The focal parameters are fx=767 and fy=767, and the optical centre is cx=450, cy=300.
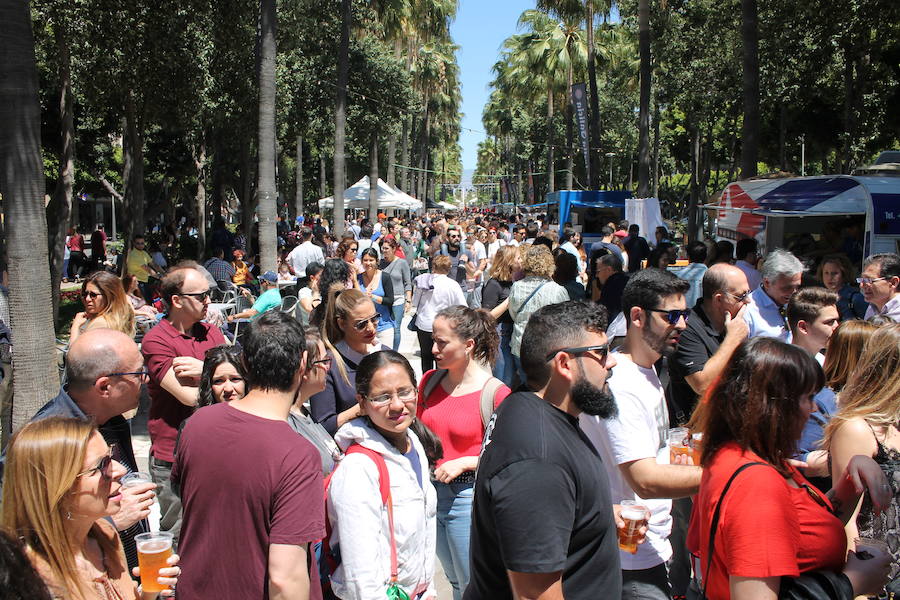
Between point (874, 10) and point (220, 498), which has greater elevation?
point (874, 10)

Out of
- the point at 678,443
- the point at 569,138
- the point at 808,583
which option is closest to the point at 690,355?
the point at 678,443

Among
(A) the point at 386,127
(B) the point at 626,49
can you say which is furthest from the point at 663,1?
(B) the point at 626,49

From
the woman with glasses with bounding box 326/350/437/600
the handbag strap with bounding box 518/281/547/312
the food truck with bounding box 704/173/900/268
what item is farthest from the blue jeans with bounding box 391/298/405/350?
the woman with glasses with bounding box 326/350/437/600

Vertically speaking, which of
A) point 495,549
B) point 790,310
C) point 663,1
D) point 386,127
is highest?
point 663,1

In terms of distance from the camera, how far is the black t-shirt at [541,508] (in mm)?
2072

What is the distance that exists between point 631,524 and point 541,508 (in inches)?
38.3

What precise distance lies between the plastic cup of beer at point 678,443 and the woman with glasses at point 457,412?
0.77 meters

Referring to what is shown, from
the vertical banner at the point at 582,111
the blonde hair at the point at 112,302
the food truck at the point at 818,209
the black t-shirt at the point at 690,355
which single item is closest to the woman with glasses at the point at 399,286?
the blonde hair at the point at 112,302

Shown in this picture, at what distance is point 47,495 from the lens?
217 cm

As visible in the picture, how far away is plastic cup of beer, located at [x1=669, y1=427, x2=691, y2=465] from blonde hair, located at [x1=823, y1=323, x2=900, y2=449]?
540 mm

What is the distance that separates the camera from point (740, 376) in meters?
2.42

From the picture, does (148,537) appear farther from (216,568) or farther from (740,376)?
(740,376)

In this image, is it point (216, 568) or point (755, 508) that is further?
point (216, 568)

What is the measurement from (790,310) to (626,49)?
151 ft
